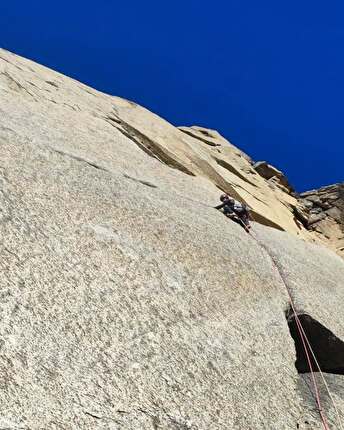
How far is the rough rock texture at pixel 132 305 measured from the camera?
6.34m

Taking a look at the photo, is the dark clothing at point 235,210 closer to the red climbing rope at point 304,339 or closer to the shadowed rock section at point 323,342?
the red climbing rope at point 304,339

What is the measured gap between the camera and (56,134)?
14852 millimetres

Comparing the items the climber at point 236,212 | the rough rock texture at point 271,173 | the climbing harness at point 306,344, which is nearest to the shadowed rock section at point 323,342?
the climbing harness at point 306,344

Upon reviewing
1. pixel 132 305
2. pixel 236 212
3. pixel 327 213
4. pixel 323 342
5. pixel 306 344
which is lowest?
pixel 132 305

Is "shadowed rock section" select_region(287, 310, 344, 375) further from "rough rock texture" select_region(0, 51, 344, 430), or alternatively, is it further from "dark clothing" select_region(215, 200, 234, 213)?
"dark clothing" select_region(215, 200, 234, 213)

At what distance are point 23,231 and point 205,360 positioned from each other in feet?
10.9

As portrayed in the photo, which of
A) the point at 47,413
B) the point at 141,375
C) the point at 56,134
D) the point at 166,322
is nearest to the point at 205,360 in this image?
the point at 166,322

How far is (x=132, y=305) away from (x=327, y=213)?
1461 inches

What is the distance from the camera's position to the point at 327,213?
141 feet

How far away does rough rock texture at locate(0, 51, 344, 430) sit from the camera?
634 centimetres

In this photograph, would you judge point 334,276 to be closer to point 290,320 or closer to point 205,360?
point 290,320

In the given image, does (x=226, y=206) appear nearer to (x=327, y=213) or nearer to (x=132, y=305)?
(x=132, y=305)

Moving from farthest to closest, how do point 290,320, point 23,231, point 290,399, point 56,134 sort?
1. point 56,134
2. point 290,320
3. point 290,399
4. point 23,231

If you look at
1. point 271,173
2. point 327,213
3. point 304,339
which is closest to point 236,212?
point 304,339
